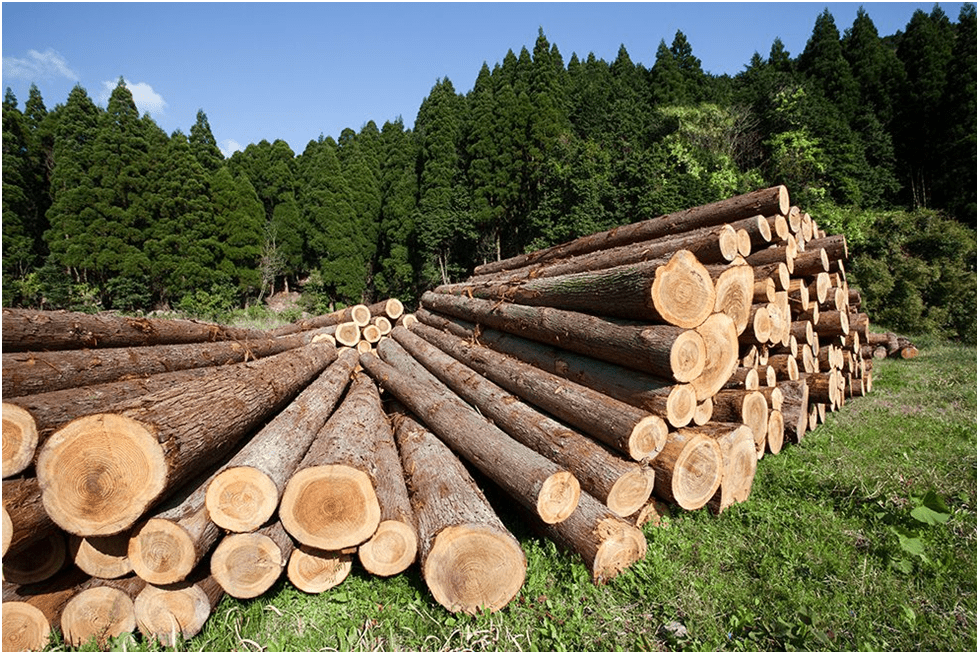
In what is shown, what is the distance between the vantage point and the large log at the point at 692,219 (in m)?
5.92

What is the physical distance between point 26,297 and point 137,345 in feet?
71.8

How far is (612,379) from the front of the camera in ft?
14.0

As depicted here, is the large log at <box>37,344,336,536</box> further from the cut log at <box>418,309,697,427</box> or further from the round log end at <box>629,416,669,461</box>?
the cut log at <box>418,309,697,427</box>

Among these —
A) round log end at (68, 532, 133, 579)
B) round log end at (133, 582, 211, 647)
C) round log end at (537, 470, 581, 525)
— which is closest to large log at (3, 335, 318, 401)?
round log end at (68, 532, 133, 579)

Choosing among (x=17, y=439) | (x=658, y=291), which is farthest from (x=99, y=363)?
(x=658, y=291)

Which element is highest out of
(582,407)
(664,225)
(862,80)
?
(862,80)

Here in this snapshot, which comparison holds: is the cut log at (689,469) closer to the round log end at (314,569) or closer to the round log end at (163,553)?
the round log end at (314,569)

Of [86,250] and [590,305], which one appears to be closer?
[590,305]

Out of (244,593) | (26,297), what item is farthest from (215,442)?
(26,297)

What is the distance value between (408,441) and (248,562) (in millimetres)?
1890

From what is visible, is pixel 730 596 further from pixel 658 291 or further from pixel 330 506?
pixel 330 506

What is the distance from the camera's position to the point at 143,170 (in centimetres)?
2320

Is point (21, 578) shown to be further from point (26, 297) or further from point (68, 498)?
point (26, 297)

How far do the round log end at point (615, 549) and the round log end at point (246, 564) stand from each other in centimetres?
220
